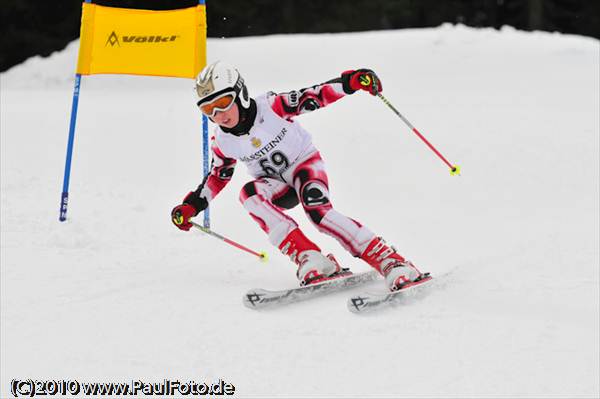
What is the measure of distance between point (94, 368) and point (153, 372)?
0.33 metres

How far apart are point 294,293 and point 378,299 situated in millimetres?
566

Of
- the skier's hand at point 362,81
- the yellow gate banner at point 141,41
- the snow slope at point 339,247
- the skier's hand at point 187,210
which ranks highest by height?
the yellow gate banner at point 141,41

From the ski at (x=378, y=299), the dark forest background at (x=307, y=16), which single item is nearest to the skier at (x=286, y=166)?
the ski at (x=378, y=299)

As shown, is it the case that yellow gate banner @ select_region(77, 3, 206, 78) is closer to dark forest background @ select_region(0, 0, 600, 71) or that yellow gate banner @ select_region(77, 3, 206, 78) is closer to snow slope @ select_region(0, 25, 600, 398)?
snow slope @ select_region(0, 25, 600, 398)

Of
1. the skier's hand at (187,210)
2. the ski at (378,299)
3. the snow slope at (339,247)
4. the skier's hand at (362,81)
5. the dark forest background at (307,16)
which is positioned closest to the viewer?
the snow slope at (339,247)

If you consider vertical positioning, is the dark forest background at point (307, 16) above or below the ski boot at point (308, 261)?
above

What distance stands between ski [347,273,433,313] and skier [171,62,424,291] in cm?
11

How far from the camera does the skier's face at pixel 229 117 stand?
507cm

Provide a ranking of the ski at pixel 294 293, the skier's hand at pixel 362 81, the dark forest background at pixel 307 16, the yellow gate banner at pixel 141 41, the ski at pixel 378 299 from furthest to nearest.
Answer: the dark forest background at pixel 307 16 < the yellow gate banner at pixel 141 41 < the skier's hand at pixel 362 81 < the ski at pixel 294 293 < the ski at pixel 378 299

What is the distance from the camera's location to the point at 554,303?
4910mm

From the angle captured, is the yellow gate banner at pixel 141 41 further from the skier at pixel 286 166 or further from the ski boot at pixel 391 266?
the ski boot at pixel 391 266

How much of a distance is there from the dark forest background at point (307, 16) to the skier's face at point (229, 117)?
14327 millimetres

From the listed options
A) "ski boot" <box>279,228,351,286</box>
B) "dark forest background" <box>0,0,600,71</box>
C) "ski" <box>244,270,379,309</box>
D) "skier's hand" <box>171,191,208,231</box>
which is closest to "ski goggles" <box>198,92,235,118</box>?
"skier's hand" <box>171,191,208,231</box>

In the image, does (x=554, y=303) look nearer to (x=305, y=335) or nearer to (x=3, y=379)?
(x=305, y=335)
